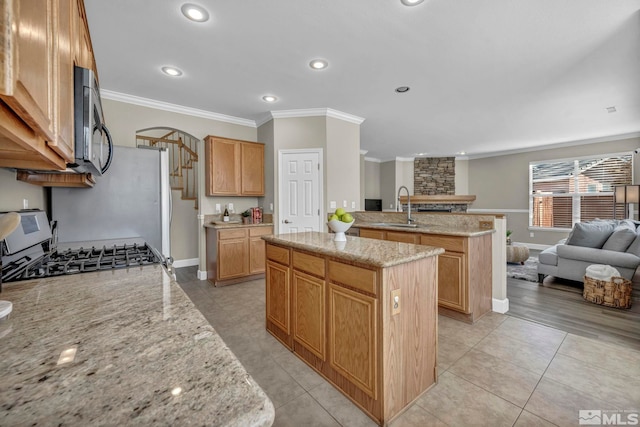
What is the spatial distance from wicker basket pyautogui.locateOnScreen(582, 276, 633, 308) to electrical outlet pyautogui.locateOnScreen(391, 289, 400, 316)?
10.6 feet

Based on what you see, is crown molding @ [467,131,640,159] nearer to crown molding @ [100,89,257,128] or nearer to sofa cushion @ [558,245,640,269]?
sofa cushion @ [558,245,640,269]

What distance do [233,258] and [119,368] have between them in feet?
12.0

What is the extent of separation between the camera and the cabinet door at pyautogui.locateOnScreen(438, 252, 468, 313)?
273cm

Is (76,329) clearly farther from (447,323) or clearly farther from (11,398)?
(447,323)

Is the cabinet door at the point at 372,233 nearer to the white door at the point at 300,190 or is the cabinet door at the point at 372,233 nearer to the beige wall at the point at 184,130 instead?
the white door at the point at 300,190

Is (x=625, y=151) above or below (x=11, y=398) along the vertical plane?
above

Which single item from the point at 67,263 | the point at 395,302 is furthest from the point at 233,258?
the point at 395,302

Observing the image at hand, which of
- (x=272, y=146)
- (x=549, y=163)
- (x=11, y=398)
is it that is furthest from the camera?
(x=549, y=163)

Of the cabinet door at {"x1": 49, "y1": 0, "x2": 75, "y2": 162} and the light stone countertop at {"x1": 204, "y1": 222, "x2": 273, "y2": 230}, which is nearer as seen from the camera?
the cabinet door at {"x1": 49, "y1": 0, "x2": 75, "y2": 162}

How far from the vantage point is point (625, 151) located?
5934 mm

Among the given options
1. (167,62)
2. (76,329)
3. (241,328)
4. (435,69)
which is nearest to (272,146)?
(167,62)

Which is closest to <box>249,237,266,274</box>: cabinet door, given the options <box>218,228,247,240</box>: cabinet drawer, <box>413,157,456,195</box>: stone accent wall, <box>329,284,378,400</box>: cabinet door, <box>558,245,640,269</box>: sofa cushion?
<box>218,228,247,240</box>: cabinet drawer

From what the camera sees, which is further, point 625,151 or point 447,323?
point 625,151

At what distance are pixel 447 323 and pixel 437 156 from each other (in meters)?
6.82
